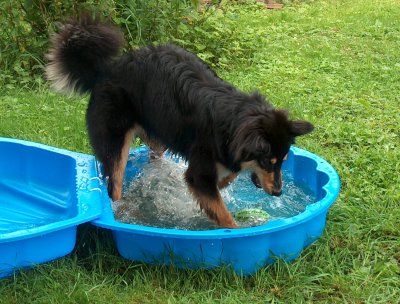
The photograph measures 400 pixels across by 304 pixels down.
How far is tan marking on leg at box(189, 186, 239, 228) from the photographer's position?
3.67m

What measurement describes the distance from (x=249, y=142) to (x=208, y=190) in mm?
583

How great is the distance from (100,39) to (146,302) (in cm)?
198

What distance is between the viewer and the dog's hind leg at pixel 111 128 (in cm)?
400

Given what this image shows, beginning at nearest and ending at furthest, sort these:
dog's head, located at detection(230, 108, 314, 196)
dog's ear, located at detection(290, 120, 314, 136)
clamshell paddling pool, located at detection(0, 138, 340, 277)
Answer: clamshell paddling pool, located at detection(0, 138, 340, 277) < dog's head, located at detection(230, 108, 314, 196) < dog's ear, located at detection(290, 120, 314, 136)

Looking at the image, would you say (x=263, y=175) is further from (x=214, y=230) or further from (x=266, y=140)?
(x=214, y=230)

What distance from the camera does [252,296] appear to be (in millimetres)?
3180

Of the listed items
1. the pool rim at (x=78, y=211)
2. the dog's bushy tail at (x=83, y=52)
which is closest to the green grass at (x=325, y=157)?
the pool rim at (x=78, y=211)

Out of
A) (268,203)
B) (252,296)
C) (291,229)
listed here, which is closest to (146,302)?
(252,296)

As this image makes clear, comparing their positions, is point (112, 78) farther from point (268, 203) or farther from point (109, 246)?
point (268, 203)

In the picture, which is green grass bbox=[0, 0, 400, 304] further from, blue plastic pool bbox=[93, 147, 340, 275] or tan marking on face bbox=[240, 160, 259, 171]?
tan marking on face bbox=[240, 160, 259, 171]

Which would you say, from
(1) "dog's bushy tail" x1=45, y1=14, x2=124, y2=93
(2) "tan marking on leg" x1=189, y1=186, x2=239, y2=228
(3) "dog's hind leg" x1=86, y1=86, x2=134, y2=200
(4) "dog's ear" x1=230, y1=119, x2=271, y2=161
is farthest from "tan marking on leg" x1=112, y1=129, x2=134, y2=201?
(4) "dog's ear" x1=230, y1=119, x2=271, y2=161

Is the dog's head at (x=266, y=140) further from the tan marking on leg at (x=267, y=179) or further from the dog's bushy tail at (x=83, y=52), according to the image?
the dog's bushy tail at (x=83, y=52)

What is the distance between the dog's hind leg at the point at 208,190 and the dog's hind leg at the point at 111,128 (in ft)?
2.20

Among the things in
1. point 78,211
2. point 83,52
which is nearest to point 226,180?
point 78,211
